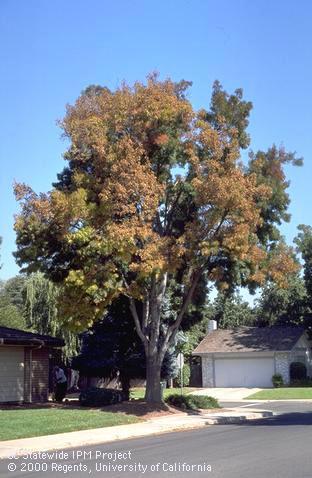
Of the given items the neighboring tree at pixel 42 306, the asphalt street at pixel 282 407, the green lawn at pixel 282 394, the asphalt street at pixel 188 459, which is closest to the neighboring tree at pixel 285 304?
the green lawn at pixel 282 394

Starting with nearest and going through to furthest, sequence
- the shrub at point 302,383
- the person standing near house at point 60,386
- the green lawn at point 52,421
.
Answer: the green lawn at point 52,421
the person standing near house at point 60,386
the shrub at point 302,383

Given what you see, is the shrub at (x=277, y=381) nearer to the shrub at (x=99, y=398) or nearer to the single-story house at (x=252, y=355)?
the single-story house at (x=252, y=355)

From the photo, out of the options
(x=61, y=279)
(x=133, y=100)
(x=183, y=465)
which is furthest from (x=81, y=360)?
(x=183, y=465)

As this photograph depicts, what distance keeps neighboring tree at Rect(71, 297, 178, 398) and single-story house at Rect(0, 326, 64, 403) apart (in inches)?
92.2

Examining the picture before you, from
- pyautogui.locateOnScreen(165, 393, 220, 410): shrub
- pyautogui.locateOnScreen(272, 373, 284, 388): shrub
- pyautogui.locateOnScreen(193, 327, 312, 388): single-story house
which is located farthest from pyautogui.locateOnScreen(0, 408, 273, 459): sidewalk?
pyautogui.locateOnScreen(193, 327, 312, 388): single-story house

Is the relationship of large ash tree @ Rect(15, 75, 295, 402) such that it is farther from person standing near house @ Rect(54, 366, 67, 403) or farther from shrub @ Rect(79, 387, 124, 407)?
person standing near house @ Rect(54, 366, 67, 403)

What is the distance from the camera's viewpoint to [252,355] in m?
48.1

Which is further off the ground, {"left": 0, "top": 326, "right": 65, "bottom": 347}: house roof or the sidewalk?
{"left": 0, "top": 326, "right": 65, "bottom": 347}: house roof

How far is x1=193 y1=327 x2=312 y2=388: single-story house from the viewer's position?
46656 mm

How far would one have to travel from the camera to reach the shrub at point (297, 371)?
45688 millimetres

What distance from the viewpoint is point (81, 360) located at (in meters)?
29.0

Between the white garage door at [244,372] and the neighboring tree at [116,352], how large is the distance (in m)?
20.3

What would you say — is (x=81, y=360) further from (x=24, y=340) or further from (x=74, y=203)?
(x=74, y=203)

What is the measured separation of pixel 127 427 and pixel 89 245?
19.5ft
